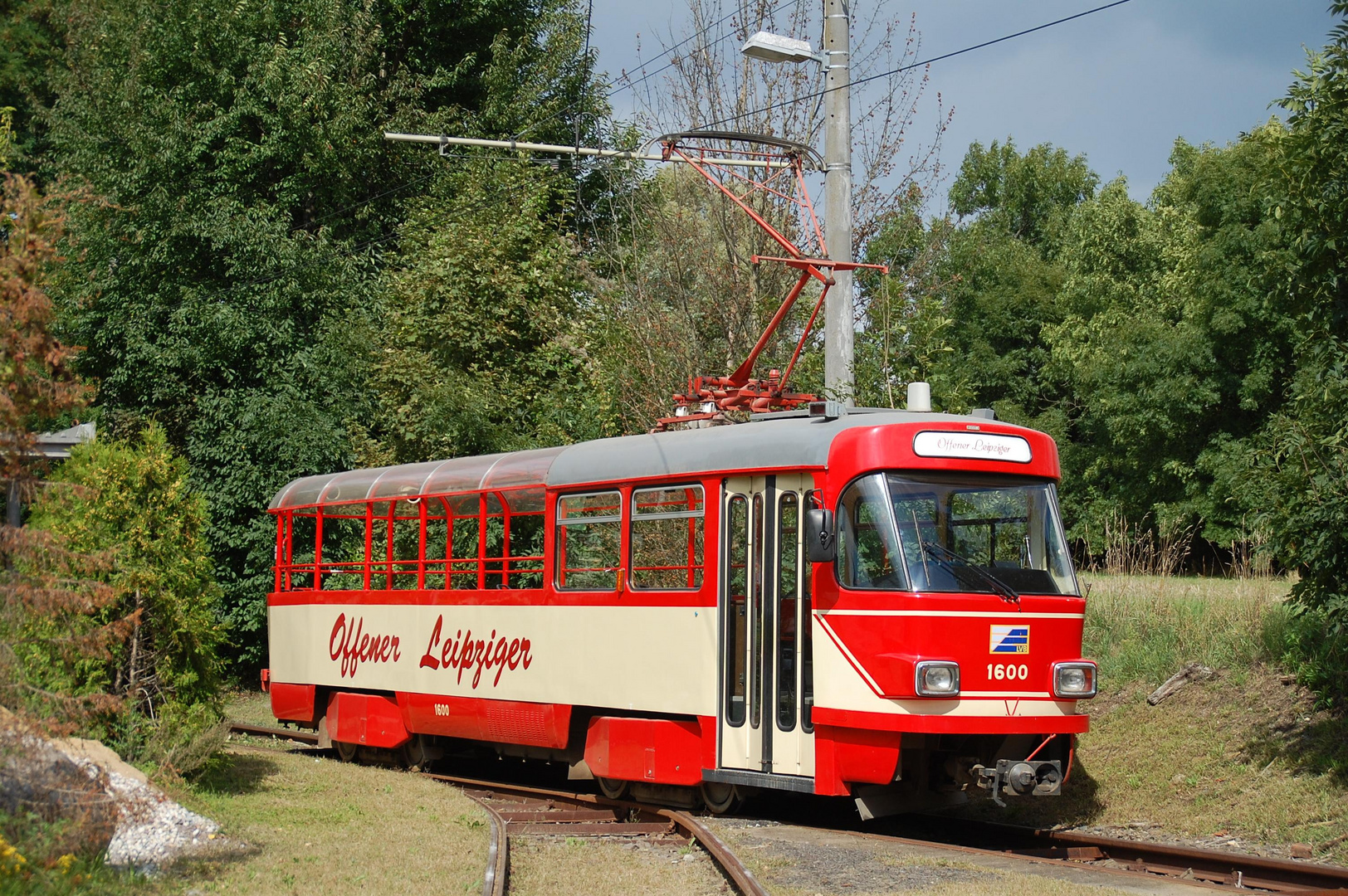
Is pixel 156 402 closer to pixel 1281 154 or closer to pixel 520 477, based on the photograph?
pixel 520 477

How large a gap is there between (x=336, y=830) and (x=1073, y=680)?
5846 millimetres

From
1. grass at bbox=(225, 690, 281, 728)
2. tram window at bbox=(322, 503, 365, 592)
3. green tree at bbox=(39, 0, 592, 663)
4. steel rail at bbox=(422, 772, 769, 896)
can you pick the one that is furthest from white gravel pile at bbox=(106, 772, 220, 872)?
green tree at bbox=(39, 0, 592, 663)

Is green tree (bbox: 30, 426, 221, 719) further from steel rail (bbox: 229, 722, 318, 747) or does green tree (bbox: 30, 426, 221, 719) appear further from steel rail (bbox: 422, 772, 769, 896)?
steel rail (bbox: 229, 722, 318, 747)

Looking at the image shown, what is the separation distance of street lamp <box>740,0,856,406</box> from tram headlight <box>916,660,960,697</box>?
424 cm

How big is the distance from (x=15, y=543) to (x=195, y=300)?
64.8 ft

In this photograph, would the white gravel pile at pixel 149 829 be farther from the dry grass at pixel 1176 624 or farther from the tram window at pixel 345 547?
the dry grass at pixel 1176 624

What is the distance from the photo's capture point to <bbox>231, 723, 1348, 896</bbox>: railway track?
8.84 meters

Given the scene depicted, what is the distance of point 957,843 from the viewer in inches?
432

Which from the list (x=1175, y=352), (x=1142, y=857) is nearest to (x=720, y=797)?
(x=1142, y=857)

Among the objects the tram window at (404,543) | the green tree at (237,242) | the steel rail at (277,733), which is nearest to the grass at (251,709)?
the steel rail at (277,733)

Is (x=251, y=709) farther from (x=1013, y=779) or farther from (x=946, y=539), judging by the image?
(x=1013, y=779)

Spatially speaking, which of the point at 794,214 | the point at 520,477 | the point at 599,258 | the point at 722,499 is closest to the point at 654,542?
the point at 722,499

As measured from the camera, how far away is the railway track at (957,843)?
8.84m

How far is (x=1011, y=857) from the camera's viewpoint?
9.70 metres
